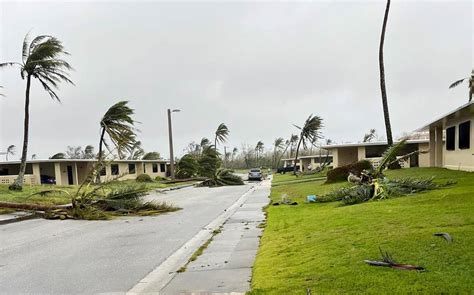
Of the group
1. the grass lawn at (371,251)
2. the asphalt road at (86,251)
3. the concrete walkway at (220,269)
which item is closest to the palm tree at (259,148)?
the asphalt road at (86,251)

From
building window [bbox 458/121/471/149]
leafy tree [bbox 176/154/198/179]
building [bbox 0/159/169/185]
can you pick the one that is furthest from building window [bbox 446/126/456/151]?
leafy tree [bbox 176/154/198/179]

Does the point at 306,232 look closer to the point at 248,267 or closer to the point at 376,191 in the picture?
the point at 248,267

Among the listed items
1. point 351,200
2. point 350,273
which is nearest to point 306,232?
point 350,273

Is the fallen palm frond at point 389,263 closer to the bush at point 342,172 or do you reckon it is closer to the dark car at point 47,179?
the bush at point 342,172

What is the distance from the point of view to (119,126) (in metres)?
21.7

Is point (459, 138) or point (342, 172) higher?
point (459, 138)

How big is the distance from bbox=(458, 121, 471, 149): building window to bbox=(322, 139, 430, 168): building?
14482 mm

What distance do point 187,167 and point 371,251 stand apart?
42862 millimetres

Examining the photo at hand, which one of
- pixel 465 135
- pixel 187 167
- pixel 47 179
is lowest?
pixel 47 179

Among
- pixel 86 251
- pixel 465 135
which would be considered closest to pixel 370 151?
pixel 465 135

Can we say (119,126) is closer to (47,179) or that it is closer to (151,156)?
(47,179)

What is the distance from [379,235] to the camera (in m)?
6.50

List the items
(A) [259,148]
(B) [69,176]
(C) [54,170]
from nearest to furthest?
(C) [54,170] → (B) [69,176] → (A) [259,148]

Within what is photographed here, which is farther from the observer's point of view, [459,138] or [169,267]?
[459,138]
